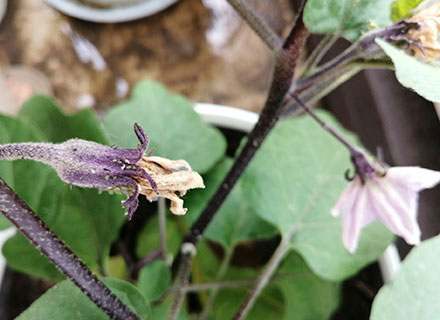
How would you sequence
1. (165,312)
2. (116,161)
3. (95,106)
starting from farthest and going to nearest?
(95,106) → (165,312) → (116,161)

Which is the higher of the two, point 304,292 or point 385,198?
point 385,198

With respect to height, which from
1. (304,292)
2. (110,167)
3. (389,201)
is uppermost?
(110,167)

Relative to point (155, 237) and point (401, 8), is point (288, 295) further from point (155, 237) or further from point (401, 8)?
point (401, 8)

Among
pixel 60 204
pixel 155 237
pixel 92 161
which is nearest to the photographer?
pixel 92 161

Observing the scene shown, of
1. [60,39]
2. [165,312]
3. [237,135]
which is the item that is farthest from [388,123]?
[60,39]

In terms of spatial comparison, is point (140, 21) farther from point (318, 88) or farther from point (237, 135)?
point (318, 88)

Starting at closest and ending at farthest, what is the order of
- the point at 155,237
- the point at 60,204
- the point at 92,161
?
the point at 92,161, the point at 60,204, the point at 155,237

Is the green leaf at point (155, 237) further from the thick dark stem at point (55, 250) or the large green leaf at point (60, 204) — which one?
the thick dark stem at point (55, 250)

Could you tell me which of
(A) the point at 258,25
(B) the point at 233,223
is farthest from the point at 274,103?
(B) the point at 233,223

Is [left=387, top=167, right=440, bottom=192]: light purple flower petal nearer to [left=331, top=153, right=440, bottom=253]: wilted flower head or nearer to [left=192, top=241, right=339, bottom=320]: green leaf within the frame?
[left=331, top=153, right=440, bottom=253]: wilted flower head
